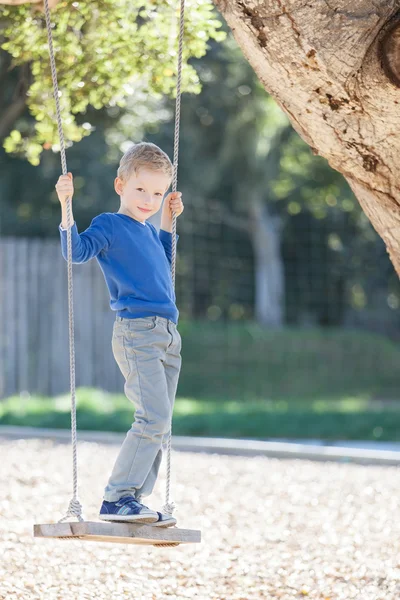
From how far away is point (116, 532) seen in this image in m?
3.54

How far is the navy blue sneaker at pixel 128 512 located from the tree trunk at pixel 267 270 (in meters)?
17.0

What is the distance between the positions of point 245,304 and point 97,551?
668 inches

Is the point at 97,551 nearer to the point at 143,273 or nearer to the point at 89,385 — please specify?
the point at 143,273

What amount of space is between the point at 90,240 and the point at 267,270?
1753 centimetres

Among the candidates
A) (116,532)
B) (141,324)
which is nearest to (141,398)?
(141,324)

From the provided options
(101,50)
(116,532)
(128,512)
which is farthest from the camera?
(101,50)

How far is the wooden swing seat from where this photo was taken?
11.4 ft

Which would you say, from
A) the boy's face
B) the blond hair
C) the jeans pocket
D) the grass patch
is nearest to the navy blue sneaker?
the jeans pocket

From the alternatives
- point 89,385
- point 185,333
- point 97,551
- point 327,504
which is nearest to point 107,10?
point 97,551

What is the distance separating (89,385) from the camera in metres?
14.1

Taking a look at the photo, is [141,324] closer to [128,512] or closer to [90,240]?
[90,240]

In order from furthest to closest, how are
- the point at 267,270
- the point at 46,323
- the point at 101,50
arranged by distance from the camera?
the point at 267,270 → the point at 46,323 → the point at 101,50

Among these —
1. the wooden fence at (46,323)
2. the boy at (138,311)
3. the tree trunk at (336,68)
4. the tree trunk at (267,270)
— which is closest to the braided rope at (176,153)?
the boy at (138,311)

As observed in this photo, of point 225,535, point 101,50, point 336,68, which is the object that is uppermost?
point 101,50
